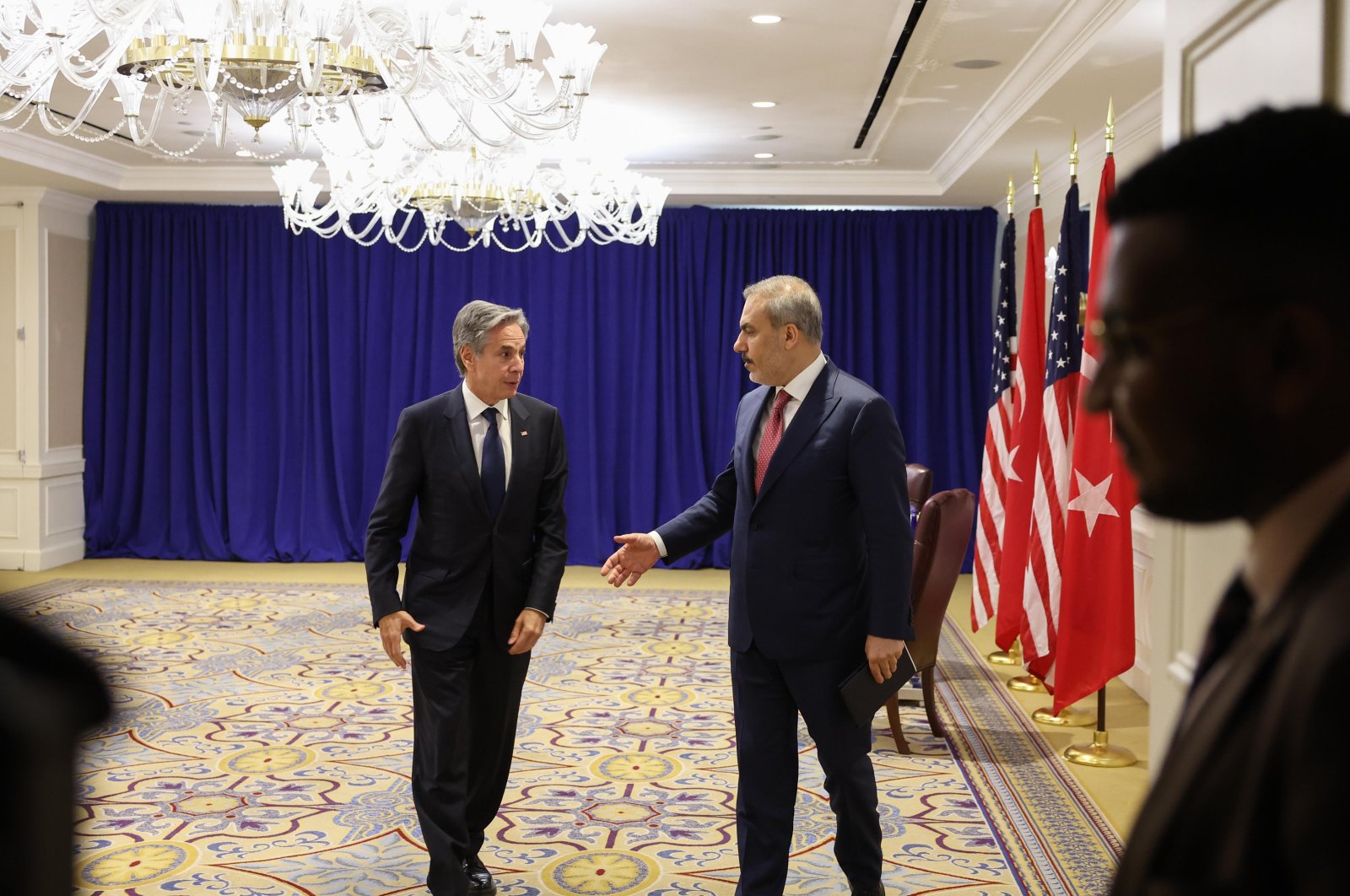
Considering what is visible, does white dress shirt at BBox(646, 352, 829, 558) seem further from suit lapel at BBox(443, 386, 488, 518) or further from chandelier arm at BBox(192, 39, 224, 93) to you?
chandelier arm at BBox(192, 39, 224, 93)

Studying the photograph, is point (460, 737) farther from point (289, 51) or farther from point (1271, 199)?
point (1271, 199)

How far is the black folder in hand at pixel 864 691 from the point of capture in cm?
311

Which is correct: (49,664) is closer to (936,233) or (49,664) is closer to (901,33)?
(901,33)

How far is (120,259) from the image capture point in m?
10.5

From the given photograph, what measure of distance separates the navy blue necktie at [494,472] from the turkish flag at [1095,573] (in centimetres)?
253

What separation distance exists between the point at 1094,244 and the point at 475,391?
2618 mm

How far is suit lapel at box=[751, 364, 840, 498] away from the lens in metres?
3.18

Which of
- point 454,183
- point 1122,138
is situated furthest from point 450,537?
point 1122,138

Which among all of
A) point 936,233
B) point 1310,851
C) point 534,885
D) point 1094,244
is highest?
point 936,233

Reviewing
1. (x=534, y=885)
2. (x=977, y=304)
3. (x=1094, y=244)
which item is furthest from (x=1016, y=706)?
(x=977, y=304)

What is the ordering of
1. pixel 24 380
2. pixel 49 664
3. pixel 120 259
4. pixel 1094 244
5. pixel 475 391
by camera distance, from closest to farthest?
pixel 49 664, pixel 475 391, pixel 1094 244, pixel 24 380, pixel 120 259

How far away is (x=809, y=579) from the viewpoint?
316cm

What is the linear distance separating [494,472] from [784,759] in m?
1.08

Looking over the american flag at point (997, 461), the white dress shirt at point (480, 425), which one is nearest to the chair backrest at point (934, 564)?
the american flag at point (997, 461)
